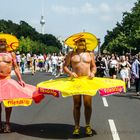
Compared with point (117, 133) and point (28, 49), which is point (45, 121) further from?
point (28, 49)

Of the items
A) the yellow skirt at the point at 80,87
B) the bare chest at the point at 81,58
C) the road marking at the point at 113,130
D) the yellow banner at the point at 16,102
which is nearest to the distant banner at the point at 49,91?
the yellow skirt at the point at 80,87

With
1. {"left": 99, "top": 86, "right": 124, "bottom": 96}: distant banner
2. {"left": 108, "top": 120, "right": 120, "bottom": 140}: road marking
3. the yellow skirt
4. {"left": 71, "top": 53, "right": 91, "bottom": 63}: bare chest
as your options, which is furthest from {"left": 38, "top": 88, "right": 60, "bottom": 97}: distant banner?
{"left": 108, "top": 120, "right": 120, "bottom": 140}: road marking

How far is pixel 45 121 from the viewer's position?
39.6 ft

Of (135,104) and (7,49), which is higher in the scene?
(7,49)

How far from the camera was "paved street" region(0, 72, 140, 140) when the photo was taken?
9.96 metres

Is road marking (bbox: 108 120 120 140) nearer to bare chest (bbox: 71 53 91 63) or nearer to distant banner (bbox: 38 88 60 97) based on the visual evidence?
distant banner (bbox: 38 88 60 97)

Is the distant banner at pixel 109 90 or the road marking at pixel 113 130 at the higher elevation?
the distant banner at pixel 109 90

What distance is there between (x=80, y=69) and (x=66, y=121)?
2.42 meters

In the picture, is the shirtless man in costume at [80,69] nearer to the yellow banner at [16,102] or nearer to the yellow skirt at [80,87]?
the yellow skirt at [80,87]

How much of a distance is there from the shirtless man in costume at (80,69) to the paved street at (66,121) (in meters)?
0.29

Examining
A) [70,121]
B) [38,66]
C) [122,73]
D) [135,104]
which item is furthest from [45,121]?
[38,66]

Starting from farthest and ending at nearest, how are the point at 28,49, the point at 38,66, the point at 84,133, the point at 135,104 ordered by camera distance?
the point at 28,49
the point at 38,66
the point at 135,104
the point at 84,133

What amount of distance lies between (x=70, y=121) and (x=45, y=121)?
58cm

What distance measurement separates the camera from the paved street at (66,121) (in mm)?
9961
